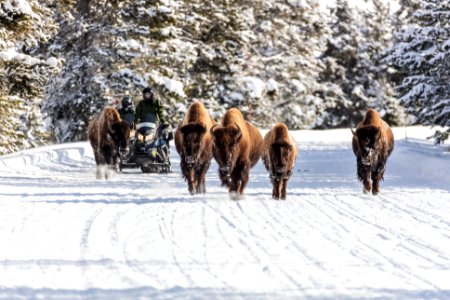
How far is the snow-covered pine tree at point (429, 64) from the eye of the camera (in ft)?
80.7

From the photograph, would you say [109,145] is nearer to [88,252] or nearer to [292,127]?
[88,252]

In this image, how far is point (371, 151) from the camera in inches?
559

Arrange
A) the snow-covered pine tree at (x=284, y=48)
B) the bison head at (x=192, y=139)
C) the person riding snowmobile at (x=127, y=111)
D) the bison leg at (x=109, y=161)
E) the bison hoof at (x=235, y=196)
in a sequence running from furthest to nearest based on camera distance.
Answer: the snow-covered pine tree at (x=284, y=48)
the person riding snowmobile at (x=127, y=111)
the bison leg at (x=109, y=161)
the bison head at (x=192, y=139)
the bison hoof at (x=235, y=196)

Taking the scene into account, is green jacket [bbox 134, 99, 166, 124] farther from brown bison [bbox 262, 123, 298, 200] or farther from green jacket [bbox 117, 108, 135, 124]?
brown bison [bbox 262, 123, 298, 200]

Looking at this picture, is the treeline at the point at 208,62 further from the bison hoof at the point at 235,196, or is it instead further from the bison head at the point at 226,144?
the bison hoof at the point at 235,196

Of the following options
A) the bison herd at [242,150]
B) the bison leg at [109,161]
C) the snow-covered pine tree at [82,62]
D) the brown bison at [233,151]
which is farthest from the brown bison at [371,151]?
the snow-covered pine tree at [82,62]

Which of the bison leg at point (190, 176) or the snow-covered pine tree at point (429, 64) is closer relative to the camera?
the bison leg at point (190, 176)

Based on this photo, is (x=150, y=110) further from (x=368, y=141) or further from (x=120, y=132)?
(x=368, y=141)

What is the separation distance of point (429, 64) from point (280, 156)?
14133mm

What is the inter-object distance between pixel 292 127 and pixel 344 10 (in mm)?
13924

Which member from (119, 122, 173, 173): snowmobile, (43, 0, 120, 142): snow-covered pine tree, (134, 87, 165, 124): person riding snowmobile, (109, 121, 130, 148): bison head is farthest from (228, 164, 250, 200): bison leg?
(43, 0, 120, 142): snow-covered pine tree

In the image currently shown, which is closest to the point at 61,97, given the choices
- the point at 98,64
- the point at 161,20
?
the point at 98,64

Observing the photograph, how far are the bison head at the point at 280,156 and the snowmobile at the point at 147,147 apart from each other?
540 centimetres

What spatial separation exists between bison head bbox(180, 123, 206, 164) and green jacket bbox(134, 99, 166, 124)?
17.4ft
